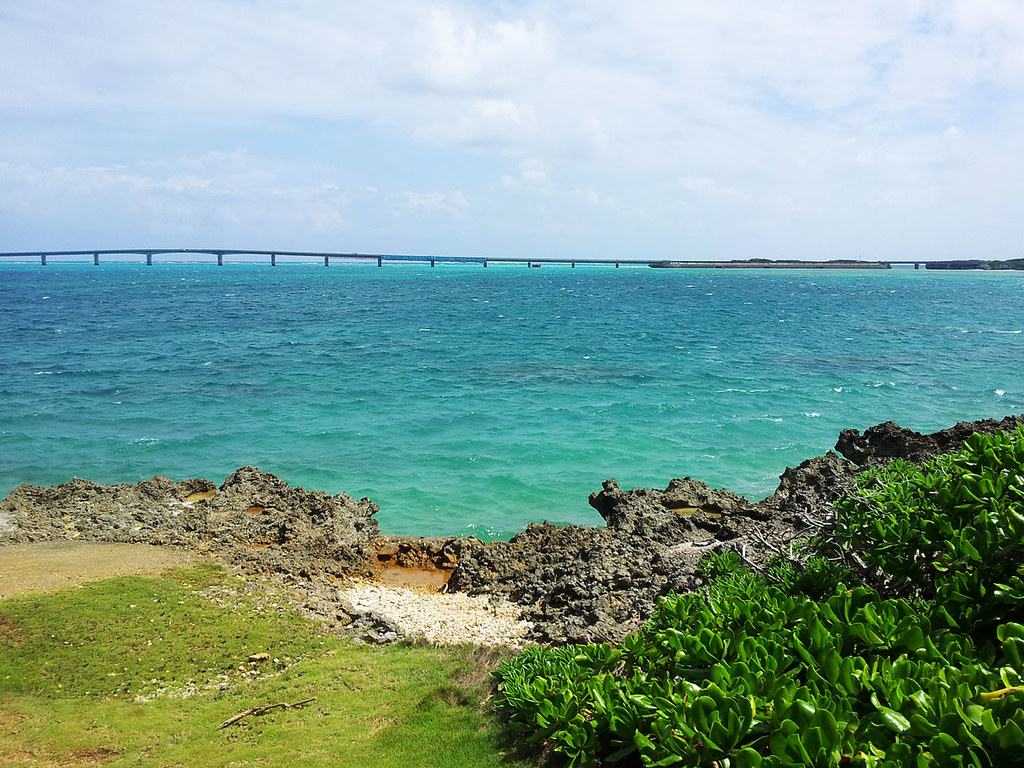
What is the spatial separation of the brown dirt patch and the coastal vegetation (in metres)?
7.29

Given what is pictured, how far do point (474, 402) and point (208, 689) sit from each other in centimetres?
1808

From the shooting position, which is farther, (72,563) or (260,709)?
(72,563)

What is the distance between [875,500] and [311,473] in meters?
14.9

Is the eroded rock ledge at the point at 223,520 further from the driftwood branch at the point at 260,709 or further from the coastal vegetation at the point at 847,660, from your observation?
the coastal vegetation at the point at 847,660

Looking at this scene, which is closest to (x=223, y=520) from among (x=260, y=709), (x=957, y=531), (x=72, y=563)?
(x=72, y=563)

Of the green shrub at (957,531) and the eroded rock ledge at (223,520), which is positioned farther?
the eroded rock ledge at (223,520)

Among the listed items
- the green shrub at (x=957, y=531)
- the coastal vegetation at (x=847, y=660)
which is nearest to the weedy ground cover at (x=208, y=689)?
the coastal vegetation at (x=847, y=660)

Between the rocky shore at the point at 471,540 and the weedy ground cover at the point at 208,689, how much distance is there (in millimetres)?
1151

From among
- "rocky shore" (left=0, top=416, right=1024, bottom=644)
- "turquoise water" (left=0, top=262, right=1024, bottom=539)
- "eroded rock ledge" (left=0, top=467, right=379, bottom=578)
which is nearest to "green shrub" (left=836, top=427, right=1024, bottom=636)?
"rocky shore" (left=0, top=416, right=1024, bottom=644)

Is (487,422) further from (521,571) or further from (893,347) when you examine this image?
(893,347)

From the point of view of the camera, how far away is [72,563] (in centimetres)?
1035

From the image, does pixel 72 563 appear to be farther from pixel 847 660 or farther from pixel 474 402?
pixel 474 402

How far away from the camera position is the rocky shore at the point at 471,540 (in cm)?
846

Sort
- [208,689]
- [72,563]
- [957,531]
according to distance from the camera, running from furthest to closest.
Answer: [72,563] → [208,689] → [957,531]
